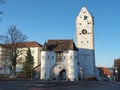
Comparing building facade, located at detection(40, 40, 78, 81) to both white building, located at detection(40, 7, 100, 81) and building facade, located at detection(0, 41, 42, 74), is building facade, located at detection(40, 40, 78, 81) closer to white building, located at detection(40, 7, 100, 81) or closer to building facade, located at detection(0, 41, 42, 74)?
white building, located at detection(40, 7, 100, 81)

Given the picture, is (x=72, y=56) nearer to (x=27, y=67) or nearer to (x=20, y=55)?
(x=27, y=67)

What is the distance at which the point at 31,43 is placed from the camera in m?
141

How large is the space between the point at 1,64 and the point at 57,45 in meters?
23.1

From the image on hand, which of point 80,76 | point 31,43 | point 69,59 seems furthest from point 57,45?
point 31,43

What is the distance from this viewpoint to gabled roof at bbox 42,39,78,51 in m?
96.9

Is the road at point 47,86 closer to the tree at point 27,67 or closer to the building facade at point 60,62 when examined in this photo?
the tree at point 27,67

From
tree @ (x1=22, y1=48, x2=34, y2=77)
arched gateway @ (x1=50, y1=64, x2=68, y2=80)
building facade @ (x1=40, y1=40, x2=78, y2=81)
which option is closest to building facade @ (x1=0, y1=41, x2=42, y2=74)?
tree @ (x1=22, y1=48, x2=34, y2=77)

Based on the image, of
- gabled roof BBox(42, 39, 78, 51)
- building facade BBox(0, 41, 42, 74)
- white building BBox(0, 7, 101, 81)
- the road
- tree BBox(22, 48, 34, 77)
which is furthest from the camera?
gabled roof BBox(42, 39, 78, 51)

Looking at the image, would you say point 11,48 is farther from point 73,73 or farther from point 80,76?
point 80,76

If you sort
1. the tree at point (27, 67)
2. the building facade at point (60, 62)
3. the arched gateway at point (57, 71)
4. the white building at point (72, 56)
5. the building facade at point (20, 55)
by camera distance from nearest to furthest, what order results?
the building facade at point (20, 55)
the tree at point (27, 67)
the building facade at point (60, 62)
the white building at point (72, 56)
the arched gateway at point (57, 71)

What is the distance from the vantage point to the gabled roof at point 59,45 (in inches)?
3816

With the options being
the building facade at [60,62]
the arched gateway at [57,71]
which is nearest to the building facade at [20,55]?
the building facade at [60,62]

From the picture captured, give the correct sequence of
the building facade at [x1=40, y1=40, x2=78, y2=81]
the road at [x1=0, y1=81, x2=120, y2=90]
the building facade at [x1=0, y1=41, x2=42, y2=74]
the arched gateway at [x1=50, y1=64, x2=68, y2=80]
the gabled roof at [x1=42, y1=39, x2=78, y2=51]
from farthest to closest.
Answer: the gabled roof at [x1=42, y1=39, x2=78, y2=51] → the arched gateway at [x1=50, y1=64, x2=68, y2=80] → the building facade at [x1=40, y1=40, x2=78, y2=81] → the building facade at [x1=0, y1=41, x2=42, y2=74] → the road at [x1=0, y1=81, x2=120, y2=90]

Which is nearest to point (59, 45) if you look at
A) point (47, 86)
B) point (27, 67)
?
point (27, 67)
